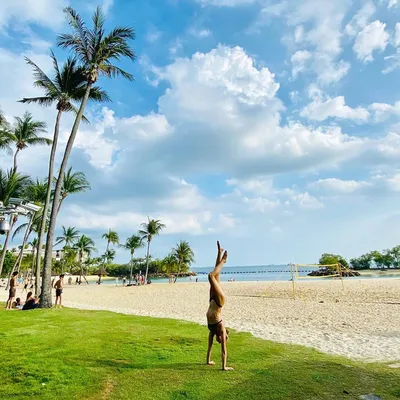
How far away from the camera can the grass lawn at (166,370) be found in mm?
4355

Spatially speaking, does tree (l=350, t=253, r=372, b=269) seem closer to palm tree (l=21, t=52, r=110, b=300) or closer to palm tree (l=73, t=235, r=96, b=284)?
palm tree (l=73, t=235, r=96, b=284)

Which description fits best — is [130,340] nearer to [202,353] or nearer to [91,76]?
[202,353]

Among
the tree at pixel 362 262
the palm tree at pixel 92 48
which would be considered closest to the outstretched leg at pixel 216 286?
the palm tree at pixel 92 48

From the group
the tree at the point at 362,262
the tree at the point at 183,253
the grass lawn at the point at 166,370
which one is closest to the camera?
the grass lawn at the point at 166,370

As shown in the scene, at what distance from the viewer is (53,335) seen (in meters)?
7.71

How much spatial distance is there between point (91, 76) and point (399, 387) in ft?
50.0

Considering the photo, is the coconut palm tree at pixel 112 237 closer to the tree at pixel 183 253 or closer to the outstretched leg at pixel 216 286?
the tree at pixel 183 253

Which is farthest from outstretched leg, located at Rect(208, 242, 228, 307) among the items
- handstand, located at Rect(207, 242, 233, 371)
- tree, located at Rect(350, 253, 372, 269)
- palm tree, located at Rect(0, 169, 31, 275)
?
tree, located at Rect(350, 253, 372, 269)

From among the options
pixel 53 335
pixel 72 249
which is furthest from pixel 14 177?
pixel 72 249

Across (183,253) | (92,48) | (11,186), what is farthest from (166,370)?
(183,253)

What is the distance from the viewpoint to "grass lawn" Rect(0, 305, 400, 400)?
436 centimetres

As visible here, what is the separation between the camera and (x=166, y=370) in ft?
17.2

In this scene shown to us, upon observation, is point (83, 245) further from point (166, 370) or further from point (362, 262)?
point (362, 262)

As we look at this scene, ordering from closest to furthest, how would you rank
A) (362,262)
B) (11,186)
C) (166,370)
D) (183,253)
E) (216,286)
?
(216,286) → (166,370) → (11,186) → (183,253) → (362,262)
